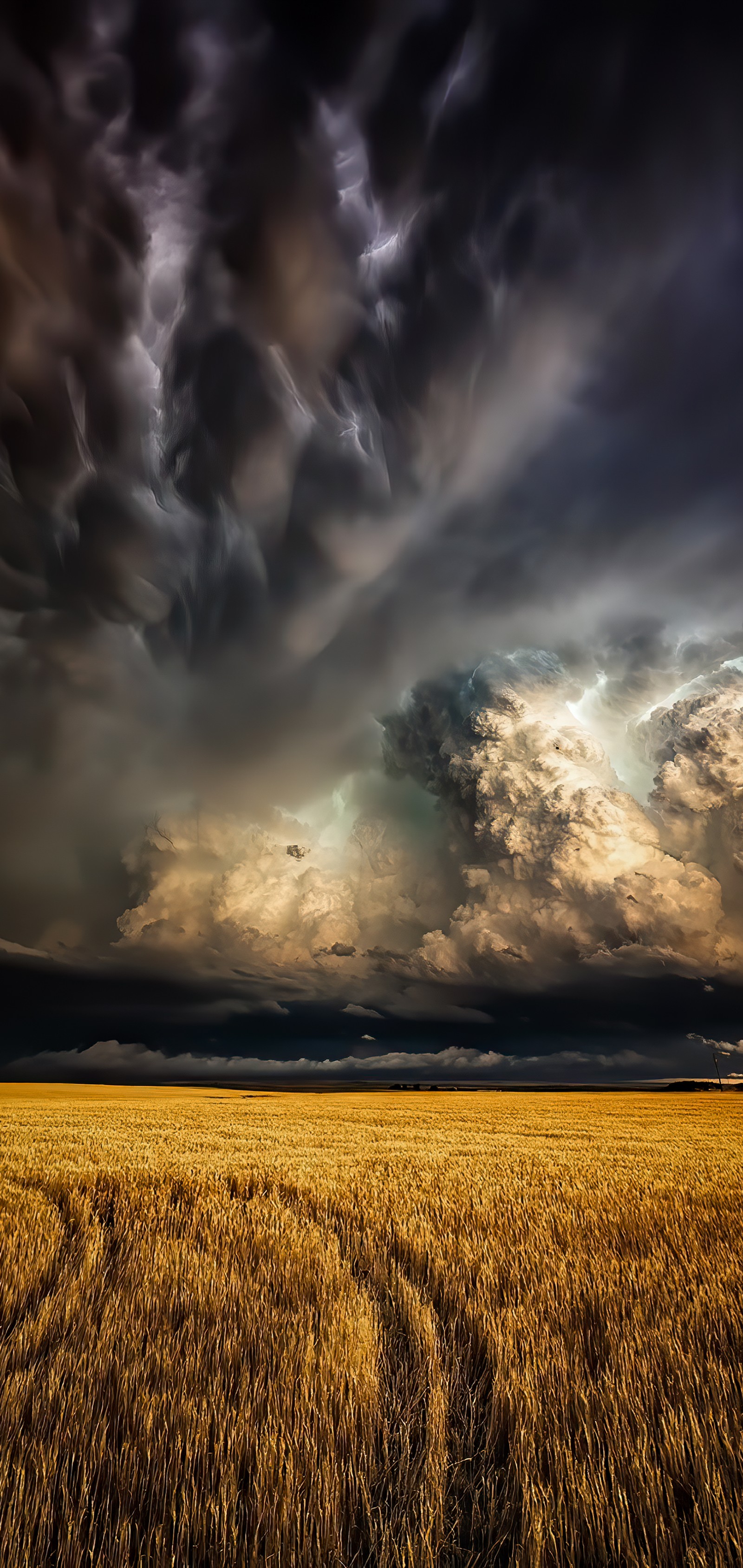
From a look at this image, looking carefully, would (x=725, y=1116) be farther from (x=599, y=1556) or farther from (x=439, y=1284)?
(x=599, y=1556)

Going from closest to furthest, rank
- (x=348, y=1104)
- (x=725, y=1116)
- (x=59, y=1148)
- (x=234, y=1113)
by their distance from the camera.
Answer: (x=59, y=1148) → (x=234, y=1113) → (x=725, y=1116) → (x=348, y=1104)

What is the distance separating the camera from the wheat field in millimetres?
2625

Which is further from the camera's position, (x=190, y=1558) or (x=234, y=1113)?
(x=234, y=1113)

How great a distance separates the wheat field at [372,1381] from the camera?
103 inches

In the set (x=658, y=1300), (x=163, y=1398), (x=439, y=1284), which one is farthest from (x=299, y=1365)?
(x=658, y=1300)

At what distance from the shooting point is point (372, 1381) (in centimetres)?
383

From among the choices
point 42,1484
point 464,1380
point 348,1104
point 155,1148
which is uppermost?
point 42,1484

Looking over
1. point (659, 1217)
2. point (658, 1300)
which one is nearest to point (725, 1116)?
point (659, 1217)

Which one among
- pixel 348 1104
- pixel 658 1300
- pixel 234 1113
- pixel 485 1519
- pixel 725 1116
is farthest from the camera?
pixel 348 1104

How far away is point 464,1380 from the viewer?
4062 millimetres

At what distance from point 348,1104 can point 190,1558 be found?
59816 millimetres

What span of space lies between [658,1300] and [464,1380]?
7.43 ft

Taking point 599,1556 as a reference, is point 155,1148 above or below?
below

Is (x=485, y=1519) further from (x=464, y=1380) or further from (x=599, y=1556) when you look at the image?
(x=464, y=1380)
